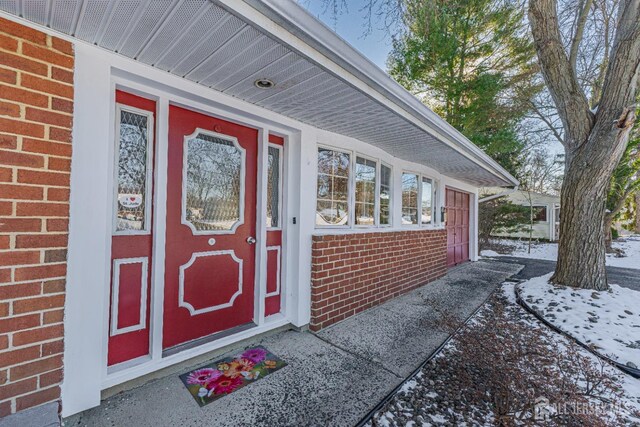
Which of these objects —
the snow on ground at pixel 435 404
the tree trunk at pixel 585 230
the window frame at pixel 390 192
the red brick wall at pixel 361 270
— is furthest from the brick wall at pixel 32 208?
the tree trunk at pixel 585 230

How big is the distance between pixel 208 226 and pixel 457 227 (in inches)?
272

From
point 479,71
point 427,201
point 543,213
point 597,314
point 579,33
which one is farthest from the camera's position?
point 543,213

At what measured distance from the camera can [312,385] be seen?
210 cm

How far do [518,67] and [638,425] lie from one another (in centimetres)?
736

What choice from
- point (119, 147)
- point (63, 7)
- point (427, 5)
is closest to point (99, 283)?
point (119, 147)

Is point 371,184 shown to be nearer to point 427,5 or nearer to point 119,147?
point 427,5

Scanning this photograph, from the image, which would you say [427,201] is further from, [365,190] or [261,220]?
[261,220]

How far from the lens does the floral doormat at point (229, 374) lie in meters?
2.00

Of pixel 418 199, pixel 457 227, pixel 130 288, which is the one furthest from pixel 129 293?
pixel 457 227

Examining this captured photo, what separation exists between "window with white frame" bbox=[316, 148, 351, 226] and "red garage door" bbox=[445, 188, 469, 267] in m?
4.23

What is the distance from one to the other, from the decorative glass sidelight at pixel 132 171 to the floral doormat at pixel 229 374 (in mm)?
1232

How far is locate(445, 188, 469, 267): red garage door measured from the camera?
23.1 ft

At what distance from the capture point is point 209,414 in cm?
178

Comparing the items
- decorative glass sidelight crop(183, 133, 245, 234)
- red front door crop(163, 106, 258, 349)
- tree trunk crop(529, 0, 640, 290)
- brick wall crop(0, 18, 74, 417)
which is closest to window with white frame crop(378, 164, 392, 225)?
red front door crop(163, 106, 258, 349)
